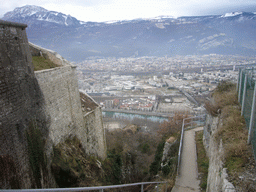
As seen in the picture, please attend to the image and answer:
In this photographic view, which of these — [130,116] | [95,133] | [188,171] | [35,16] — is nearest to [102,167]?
[95,133]

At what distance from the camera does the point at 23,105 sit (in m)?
5.21

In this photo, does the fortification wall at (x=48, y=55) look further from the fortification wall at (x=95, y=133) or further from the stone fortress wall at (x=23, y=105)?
the fortification wall at (x=95, y=133)

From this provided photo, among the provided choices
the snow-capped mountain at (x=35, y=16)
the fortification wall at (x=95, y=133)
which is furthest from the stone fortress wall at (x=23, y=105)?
the snow-capped mountain at (x=35, y=16)

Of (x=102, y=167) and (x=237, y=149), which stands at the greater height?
(x=237, y=149)

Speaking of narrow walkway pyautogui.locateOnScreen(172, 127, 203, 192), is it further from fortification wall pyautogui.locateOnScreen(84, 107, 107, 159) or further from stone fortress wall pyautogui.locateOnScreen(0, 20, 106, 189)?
stone fortress wall pyautogui.locateOnScreen(0, 20, 106, 189)

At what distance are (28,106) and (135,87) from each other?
1995 inches

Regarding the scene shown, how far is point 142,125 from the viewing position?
105 feet

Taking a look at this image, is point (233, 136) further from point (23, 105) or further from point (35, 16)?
point (35, 16)

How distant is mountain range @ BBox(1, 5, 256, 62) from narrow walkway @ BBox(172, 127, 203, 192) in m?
114

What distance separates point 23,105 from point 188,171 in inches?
262

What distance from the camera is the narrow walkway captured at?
23.2 feet

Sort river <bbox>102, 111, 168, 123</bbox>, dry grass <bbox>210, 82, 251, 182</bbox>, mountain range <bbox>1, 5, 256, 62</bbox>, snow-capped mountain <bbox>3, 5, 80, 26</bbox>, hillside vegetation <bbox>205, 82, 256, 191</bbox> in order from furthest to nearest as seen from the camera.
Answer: mountain range <bbox>1, 5, 256, 62</bbox>, snow-capped mountain <bbox>3, 5, 80, 26</bbox>, river <bbox>102, 111, 168, 123</bbox>, dry grass <bbox>210, 82, 251, 182</bbox>, hillside vegetation <bbox>205, 82, 256, 191</bbox>

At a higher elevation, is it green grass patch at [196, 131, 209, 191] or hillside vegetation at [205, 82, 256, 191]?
hillside vegetation at [205, 82, 256, 191]

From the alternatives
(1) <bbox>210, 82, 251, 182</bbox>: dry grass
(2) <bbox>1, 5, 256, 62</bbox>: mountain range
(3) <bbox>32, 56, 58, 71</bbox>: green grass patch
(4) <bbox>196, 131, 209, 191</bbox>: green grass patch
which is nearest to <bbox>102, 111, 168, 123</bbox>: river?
(4) <bbox>196, 131, 209, 191</bbox>: green grass patch
